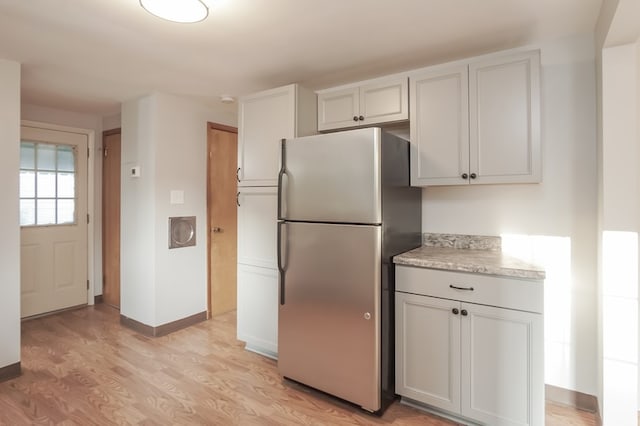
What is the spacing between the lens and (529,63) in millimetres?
2076

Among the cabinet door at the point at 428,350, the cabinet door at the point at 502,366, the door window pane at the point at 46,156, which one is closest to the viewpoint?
the cabinet door at the point at 502,366

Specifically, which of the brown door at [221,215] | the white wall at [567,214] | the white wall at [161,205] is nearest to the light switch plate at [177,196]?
the white wall at [161,205]

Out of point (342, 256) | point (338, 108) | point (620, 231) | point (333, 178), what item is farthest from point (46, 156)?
point (620, 231)

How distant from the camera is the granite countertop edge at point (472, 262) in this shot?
1.83 meters

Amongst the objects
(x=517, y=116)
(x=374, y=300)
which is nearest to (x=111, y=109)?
(x=374, y=300)

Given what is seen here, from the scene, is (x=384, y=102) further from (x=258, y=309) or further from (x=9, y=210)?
(x=9, y=210)

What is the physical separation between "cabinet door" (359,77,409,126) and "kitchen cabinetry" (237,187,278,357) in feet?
3.01

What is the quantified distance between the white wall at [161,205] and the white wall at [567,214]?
2.90 metres

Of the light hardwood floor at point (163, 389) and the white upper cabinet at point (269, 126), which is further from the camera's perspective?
the white upper cabinet at point (269, 126)

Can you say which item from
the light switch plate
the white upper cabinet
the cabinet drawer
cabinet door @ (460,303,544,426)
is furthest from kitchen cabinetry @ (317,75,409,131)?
the light switch plate

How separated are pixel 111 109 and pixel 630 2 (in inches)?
171

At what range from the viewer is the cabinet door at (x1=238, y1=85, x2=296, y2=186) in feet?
8.93

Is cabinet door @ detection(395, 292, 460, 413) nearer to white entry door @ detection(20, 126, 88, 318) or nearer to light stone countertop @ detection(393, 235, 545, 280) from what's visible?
light stone countertop @ detection(393, 235, 545, 280)

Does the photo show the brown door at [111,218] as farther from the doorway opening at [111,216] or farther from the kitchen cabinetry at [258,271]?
the kitchen cabinetry at [258,271]
